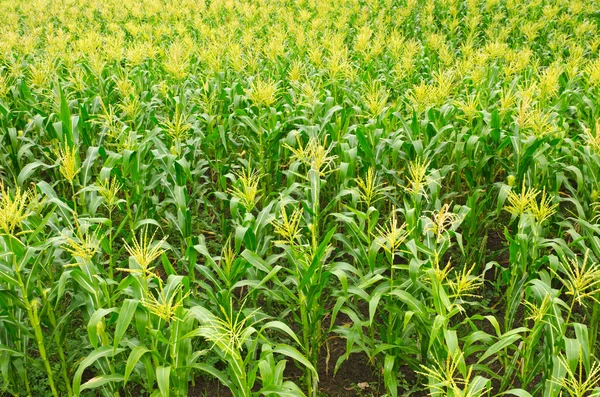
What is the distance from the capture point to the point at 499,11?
10.8 m

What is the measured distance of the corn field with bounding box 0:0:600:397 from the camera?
8.49ft

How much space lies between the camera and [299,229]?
3.45 meters

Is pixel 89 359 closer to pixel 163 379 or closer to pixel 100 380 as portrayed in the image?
pixel 100 380

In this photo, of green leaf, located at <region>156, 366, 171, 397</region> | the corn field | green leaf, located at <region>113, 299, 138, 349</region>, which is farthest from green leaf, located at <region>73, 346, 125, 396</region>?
green leaf, located at <region>156, 366, 171, 397</region>

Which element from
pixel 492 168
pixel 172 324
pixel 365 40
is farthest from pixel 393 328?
pixel 365 40

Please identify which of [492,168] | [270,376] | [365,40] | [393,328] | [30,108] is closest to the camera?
[270,376]

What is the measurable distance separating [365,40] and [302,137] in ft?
11.8

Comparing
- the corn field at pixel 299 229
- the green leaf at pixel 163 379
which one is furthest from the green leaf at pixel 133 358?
the green leaf at pixel 163 379

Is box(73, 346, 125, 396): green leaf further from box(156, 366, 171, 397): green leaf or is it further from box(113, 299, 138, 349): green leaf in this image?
box(156, 366, 171, 397): green leaf

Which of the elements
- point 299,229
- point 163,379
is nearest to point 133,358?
point 163,379

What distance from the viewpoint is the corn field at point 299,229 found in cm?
259

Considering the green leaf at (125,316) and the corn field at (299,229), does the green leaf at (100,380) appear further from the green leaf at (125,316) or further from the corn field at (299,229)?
the green leaf at (125,316)

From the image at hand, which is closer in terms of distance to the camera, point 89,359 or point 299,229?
point 89,359

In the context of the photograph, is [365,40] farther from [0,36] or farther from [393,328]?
[0,36]
